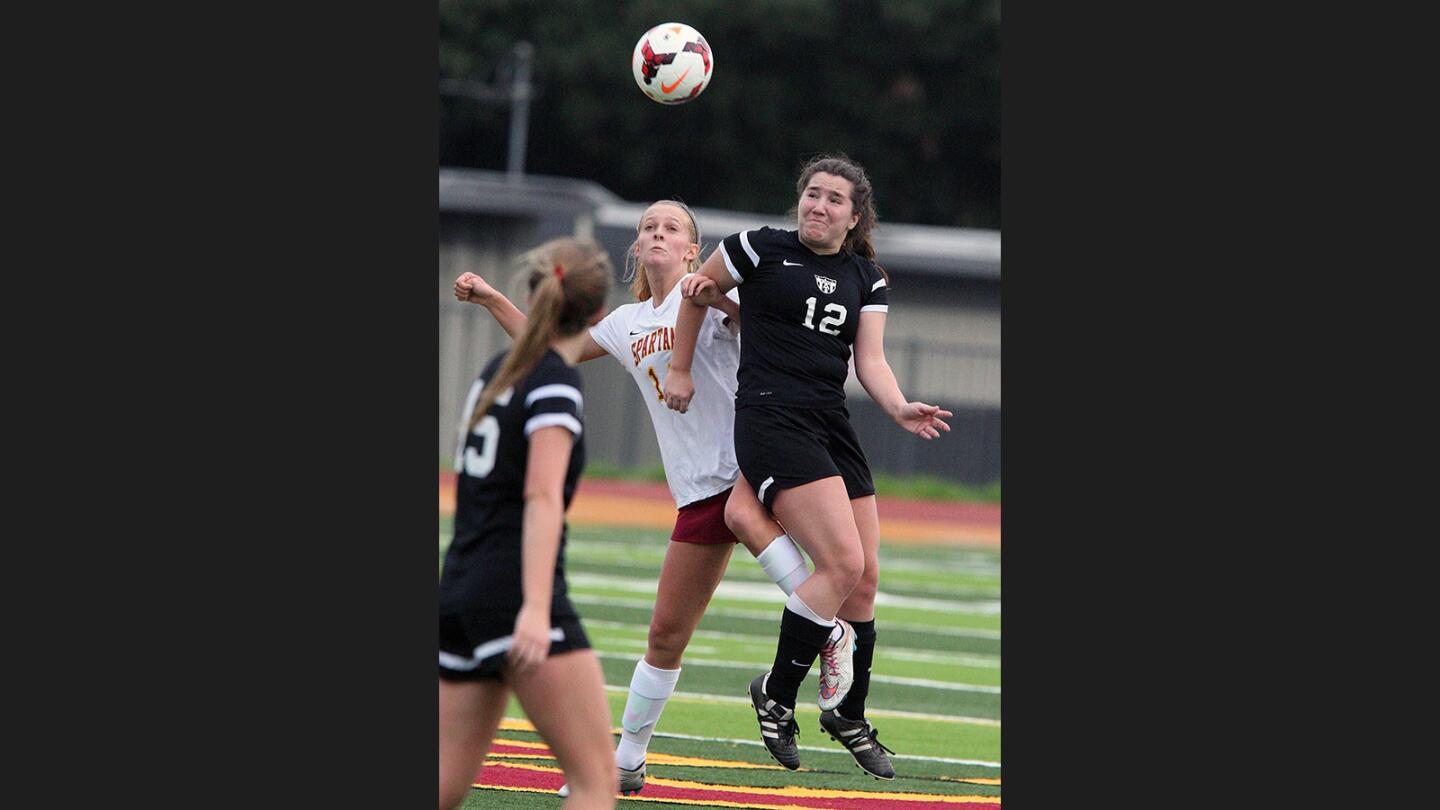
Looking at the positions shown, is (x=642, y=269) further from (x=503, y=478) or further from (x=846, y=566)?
(x=503, y=478)

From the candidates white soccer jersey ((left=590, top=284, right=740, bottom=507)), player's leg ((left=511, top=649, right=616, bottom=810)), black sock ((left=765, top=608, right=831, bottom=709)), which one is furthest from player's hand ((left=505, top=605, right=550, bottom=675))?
white soccer jersey ((left=590, top=284, right=740, bottom=507))

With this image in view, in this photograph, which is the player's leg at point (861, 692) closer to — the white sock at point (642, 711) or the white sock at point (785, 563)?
the white sock at point (785, 563)

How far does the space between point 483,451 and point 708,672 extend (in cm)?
593

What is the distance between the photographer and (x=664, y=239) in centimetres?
710

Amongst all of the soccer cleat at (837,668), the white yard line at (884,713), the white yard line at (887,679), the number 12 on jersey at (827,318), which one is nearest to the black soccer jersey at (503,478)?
the number 12 on jersey at (827,318)

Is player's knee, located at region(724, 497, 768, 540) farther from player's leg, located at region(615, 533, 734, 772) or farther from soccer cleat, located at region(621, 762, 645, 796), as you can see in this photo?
→ soccer cleat, located at region(621, 762, 645, 796)

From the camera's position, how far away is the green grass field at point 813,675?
7668mm

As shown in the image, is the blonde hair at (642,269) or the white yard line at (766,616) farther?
the white yard line at (766,616)

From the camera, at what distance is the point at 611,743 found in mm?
5117

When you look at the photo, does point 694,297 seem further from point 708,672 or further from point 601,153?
point 601,153

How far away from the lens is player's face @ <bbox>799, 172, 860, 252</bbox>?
6.75m

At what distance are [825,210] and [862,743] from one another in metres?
2.20

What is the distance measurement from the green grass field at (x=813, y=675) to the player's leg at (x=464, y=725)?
55.7 inches

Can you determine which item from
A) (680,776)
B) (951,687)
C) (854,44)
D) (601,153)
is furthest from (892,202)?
(680,776)
